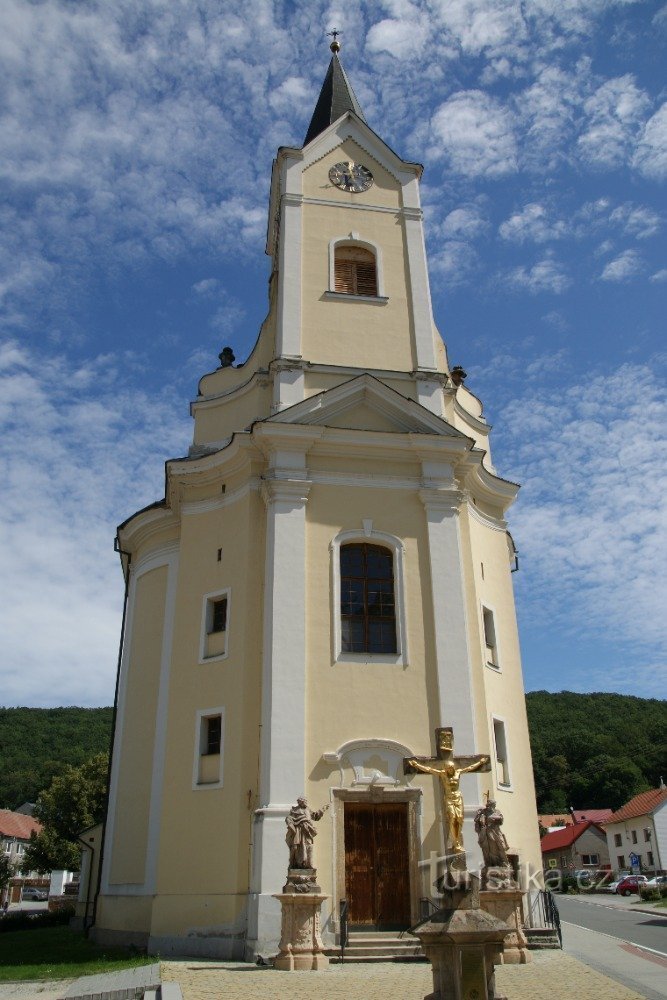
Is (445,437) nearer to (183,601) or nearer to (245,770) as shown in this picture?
(183,601)

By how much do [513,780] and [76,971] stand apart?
9941 mm

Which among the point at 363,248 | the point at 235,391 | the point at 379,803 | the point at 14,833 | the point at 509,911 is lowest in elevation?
the point at 509,911

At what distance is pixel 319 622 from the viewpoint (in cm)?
1798

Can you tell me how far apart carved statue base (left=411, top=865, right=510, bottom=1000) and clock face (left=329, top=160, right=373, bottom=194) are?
20717 mm

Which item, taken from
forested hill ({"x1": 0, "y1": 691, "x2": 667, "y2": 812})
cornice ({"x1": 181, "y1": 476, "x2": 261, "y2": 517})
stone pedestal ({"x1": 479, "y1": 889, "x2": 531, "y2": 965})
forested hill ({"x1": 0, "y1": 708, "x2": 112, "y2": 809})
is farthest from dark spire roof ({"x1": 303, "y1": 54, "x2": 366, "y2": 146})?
forested hill ({"x1": 0, "y1": 708, "x2": 112, "y2": 809})

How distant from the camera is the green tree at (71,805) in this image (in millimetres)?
47656

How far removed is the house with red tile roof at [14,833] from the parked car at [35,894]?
4369 mm

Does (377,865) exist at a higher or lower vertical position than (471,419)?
lower

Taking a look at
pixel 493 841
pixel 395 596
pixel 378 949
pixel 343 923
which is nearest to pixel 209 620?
pixel 395 596

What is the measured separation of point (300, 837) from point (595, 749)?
2971 inches

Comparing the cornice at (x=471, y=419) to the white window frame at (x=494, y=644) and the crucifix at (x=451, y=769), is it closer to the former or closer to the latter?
the white window frame at (x=494, y=644)

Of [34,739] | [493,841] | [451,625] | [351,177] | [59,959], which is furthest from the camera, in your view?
[34,739]

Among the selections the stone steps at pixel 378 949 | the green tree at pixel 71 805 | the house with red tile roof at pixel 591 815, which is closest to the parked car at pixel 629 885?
the green tree at pixel 71 805

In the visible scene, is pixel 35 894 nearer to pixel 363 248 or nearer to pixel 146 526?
pixel 146 526
